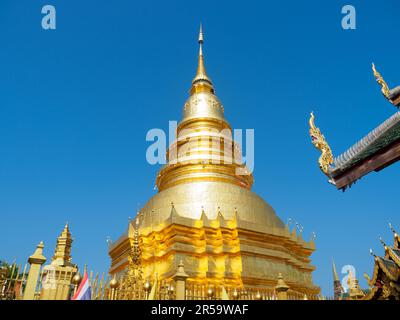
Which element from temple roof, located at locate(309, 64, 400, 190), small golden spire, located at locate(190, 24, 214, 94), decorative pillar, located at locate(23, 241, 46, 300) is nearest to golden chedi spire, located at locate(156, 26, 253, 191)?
small golden spire, located at locate(190, 24, 214, 94)

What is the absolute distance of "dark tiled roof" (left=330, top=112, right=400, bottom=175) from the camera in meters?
7.13

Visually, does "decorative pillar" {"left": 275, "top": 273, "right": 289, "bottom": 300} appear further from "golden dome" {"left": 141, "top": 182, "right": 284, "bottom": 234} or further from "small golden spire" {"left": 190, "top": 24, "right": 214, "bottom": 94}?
"small golden spire" {"left": 190, "top": 24, "right": 214, "bottom": 94}

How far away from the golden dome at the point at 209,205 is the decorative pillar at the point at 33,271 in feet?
28.3

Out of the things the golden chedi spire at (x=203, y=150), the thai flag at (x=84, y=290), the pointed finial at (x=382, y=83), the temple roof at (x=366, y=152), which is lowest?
the thai flag at (x=84, y=290)

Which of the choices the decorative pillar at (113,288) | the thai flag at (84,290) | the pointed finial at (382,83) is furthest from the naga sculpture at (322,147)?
the thai flag at (84,290)

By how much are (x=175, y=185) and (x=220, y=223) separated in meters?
4.75

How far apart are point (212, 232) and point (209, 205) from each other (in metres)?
1.65

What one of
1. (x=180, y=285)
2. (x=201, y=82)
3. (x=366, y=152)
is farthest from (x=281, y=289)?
(x=201, y=82)

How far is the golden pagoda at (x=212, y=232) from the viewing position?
609 inches

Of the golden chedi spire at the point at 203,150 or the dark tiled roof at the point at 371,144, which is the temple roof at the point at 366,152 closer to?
the dark tiled roof at the point at 371,144

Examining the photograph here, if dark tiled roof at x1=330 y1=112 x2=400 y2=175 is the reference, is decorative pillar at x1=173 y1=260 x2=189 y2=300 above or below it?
below

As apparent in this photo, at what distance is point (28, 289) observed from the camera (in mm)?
7840
